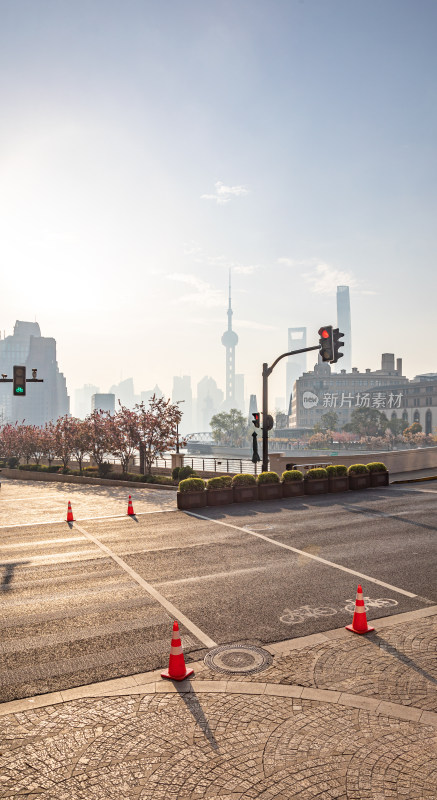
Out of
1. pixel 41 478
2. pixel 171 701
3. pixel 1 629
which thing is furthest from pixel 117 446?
pixel 171 701

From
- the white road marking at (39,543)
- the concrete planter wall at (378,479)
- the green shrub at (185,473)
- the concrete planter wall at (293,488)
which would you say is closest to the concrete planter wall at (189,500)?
the concrete planter wall at (293,488)

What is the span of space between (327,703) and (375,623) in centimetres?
290

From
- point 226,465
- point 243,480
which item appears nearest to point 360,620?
point 243,480

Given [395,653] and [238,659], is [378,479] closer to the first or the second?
[395,653]

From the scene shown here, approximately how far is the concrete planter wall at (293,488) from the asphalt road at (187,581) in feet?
9.95

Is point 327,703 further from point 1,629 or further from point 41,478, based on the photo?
point 41,478

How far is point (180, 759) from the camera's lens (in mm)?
5422

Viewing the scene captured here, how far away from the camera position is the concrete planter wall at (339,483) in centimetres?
2336

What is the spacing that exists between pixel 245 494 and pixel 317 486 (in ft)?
11.5

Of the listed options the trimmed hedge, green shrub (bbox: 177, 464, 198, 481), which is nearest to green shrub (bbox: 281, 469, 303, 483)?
the trimmed hedge

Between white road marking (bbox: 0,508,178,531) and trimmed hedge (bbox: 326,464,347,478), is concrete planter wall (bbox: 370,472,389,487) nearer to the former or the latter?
trimmed hedge (bbox: 326,464,347,478)

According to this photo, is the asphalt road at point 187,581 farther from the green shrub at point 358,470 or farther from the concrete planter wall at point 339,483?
the green shrub at point 358,470

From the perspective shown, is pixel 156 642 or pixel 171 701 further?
pixel 156 642

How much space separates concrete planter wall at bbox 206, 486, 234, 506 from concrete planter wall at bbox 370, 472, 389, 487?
7.54 metres
